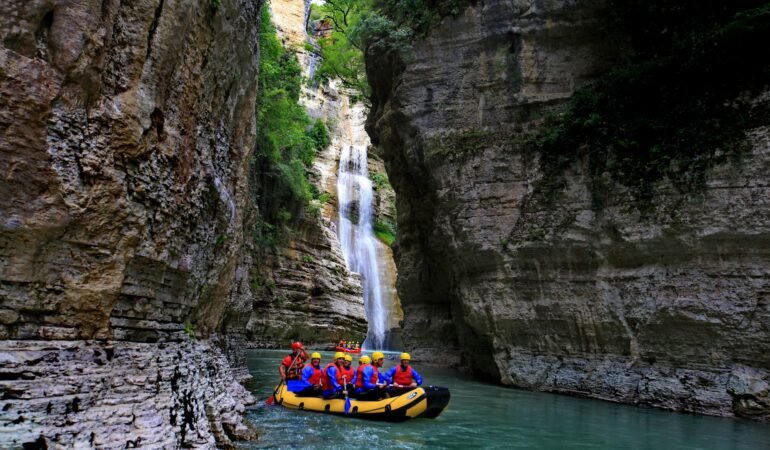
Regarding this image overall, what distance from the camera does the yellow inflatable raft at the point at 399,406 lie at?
1092 centimetres

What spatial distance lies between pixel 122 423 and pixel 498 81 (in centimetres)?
1386

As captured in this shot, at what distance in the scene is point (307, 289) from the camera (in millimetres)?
29891

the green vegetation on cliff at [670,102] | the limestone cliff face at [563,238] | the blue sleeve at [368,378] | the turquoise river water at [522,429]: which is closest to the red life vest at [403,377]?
the blue sleeve at [368,378]

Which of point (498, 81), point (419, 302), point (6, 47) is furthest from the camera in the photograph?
point (419, 302)

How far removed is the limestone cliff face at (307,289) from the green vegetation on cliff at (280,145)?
1.32 m

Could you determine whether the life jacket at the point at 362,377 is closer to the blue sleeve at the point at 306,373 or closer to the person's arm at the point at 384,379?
the person's arm at the point at 384,379

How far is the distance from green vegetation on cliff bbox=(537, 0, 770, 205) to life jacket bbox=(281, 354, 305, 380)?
7.62m

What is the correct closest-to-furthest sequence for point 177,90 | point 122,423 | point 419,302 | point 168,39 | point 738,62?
point 122,423, point 168,39, point 177,90, point 738,62, point 419,302

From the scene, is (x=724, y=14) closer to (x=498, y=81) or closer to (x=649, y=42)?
(x=649, y=42)

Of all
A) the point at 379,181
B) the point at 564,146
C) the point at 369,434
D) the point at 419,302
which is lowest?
the point at 369,434

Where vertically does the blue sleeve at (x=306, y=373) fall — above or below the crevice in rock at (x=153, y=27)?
below

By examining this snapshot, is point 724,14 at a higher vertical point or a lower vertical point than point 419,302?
higher

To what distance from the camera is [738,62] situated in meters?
12.4

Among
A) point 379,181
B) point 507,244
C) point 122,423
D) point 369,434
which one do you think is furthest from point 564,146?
point 379,181
